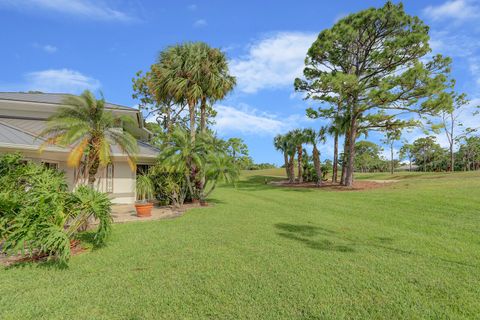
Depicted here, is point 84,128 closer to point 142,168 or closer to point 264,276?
point 142,168

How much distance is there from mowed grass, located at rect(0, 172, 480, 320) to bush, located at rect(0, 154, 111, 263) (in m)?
0.54

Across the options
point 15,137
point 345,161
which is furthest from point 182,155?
point 345,161

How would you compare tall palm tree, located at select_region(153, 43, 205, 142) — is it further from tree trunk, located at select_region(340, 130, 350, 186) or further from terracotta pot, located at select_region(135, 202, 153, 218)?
tree trunk, located at select_region(340, 130, 350, 186)

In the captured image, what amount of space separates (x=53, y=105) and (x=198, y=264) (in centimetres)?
1394

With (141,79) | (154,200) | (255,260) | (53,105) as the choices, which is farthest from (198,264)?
(141,79)

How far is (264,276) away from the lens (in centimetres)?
477

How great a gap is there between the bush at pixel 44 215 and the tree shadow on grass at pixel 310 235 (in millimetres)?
5206

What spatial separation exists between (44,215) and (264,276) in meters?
4.75

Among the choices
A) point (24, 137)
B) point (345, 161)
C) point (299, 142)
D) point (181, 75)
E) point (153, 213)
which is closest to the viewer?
point (24, 137)

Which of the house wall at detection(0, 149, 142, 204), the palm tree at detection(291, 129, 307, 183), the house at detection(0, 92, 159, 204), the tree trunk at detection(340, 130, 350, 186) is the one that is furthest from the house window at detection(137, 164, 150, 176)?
the palm tree at detection(291, 129, 307, 183)

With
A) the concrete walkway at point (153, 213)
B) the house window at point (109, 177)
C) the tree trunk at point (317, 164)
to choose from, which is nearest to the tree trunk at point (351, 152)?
the tree trunk at point (317, 164)

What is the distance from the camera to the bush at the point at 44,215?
507cm

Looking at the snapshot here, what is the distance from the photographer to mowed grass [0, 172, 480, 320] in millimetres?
3723

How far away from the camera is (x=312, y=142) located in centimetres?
2553
